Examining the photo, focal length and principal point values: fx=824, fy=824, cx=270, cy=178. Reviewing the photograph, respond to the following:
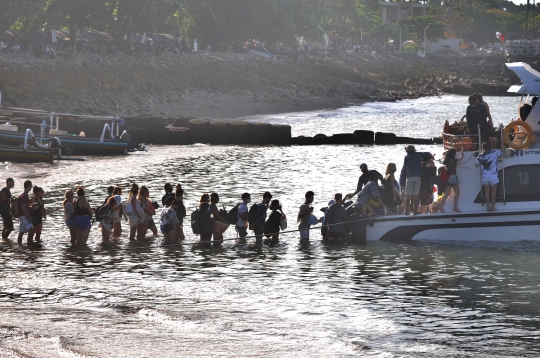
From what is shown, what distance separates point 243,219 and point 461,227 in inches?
202

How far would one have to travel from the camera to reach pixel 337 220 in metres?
19.1

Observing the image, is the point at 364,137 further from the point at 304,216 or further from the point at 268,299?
the point at 268,299

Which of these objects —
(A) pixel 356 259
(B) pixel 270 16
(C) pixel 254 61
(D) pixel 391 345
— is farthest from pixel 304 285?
(B) pixel 270 16

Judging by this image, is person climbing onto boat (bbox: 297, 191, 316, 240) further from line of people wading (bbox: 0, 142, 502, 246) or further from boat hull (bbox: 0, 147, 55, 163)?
boat hull (bbox: 0, 147, 55, 163)

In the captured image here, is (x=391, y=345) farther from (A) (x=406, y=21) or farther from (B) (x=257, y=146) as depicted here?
(A) (x=406, y=21)

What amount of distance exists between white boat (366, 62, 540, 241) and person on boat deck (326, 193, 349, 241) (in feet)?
2.75

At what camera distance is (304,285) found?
16438 mm

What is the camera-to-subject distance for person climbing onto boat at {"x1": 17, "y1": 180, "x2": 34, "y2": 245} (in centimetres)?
1896

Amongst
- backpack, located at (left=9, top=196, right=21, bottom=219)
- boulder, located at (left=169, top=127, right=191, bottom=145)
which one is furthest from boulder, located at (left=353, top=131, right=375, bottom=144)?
backpack, located at (left=9, top=196, right=21, bottom=219)

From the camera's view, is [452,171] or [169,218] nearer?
[452,171]

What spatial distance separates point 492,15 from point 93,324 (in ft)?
595

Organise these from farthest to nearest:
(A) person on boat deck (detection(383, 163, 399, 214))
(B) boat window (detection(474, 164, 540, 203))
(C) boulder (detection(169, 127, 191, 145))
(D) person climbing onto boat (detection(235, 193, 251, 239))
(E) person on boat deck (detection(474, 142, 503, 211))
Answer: (C) boulder (detection(169, 127, 191, 145))
(D) person climbing onto boat (detection(235, 193, 251, 239))
(A) person on boat deck (detection(383, 163, 399, 214))
(B) boat window (detection(474, 164, 540, 203))
(E) person on boat deck (detection(474, 142, 503, 211))

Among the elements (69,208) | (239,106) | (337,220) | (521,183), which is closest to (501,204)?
(521,183)

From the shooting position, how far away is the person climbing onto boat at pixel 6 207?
755 inches
